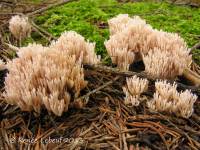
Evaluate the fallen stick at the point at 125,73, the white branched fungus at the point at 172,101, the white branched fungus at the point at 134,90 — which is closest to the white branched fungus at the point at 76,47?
the fallen stick at the point at 125,73

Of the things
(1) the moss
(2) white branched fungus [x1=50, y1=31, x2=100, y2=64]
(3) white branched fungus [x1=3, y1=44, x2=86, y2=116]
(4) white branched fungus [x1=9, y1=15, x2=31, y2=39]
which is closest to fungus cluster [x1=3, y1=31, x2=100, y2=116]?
(3) white branched fungus [x1=3, y1=44, x2=86, y2=116]

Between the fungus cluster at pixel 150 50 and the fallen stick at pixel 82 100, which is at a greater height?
the fungus cluster at pixel 150 50

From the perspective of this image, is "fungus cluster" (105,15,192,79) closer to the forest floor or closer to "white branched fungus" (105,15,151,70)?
"white branched fungus" (105,15,151,70)

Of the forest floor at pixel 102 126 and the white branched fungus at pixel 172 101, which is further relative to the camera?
the white branched fungus at pixel 172 101

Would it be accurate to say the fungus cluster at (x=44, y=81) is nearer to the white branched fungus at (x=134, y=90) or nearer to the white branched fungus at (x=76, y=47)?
the white branched fungus at (x=76, y=47)

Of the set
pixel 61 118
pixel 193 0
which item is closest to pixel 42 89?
pixel 61 118

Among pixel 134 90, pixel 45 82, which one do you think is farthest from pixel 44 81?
pixel 134 90

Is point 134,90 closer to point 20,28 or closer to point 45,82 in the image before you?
point 45,82
